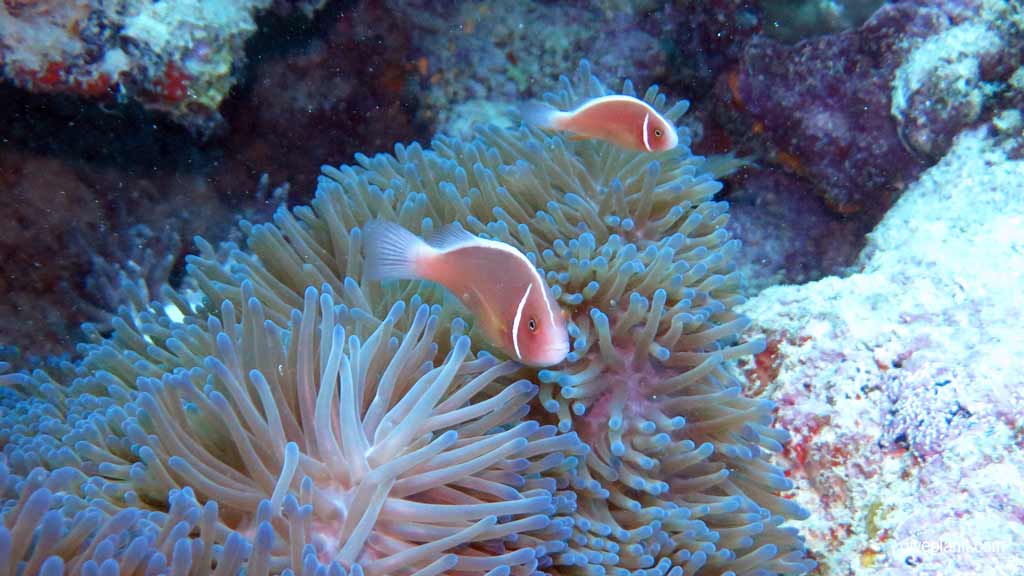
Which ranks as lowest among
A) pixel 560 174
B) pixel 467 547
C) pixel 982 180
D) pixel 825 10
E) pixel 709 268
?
pixel 467 547

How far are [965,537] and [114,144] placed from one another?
488 cm

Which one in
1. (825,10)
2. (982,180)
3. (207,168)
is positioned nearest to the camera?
(982,180)

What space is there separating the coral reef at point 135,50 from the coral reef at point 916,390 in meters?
3.45

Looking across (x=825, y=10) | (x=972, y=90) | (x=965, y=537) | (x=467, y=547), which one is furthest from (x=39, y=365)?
(x=972, y=90)

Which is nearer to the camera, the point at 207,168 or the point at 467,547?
the point at 467,547

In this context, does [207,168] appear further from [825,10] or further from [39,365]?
[825,10]

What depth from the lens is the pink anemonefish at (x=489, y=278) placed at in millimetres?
2105

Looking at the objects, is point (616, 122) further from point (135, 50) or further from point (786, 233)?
point (135, 50)

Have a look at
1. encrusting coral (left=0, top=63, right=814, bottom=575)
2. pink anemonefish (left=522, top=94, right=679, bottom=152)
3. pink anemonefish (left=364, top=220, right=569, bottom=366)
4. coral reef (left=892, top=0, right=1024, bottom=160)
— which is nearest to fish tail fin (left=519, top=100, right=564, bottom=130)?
pink anemonefish (left=522, top=94, right=679, bottom=152)

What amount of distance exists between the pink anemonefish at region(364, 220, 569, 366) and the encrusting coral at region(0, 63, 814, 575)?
169 millimetres

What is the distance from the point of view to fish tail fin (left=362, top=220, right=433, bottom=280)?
2.35 meters

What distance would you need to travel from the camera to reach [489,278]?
2.23 meters

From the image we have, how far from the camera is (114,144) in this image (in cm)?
436

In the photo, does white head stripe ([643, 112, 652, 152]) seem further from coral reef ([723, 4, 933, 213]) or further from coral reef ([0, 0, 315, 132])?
coral reef ([0, 0, 315, 132])
